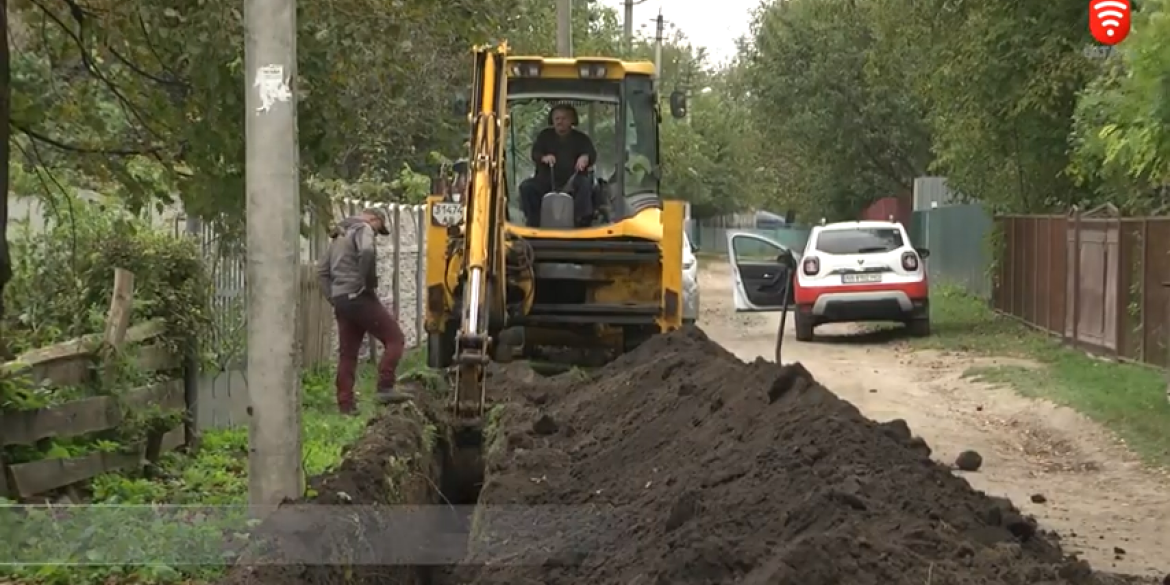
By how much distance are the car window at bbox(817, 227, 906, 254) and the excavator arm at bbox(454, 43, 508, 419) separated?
11.4 metres

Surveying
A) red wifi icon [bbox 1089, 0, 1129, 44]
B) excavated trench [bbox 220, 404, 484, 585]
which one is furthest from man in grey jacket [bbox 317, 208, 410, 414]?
red wifi icon [bbox 1089, 0, 1129, 44]

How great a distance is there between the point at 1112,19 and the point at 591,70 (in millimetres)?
5491

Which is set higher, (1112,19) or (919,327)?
(1112,19)

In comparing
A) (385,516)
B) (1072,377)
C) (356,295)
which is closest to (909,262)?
(1072,377)

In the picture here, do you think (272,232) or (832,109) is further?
(832,109)

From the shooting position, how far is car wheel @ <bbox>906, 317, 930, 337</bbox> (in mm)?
23656

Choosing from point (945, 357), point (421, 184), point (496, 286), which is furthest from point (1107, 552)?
point (421, 184)

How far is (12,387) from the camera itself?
28.1 ft

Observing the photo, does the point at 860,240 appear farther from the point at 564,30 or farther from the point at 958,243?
the point at 958,243

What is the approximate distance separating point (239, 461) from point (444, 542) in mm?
1738

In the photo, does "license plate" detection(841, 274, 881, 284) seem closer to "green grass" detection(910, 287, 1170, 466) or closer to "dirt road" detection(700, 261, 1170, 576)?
"dirt road" detection(700, 261, 1170, 576)

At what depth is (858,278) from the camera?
22.8 metres

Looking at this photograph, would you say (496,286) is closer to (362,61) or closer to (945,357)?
(362,61)

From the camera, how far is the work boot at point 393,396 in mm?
12627
